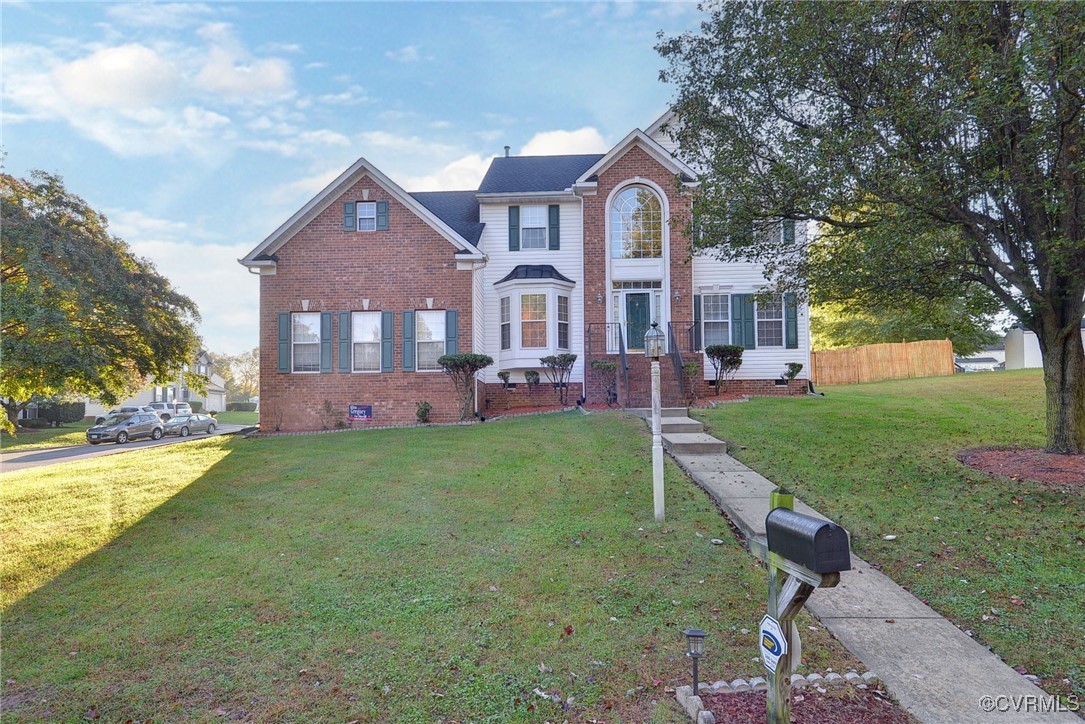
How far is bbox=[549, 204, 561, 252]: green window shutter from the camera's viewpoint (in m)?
16.7

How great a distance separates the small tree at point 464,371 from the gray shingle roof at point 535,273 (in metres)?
2.89

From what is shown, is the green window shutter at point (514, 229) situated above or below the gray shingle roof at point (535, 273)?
above

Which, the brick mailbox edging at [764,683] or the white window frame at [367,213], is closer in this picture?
the brick mailbox edging at [764,683]

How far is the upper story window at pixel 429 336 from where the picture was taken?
15094 millimetres

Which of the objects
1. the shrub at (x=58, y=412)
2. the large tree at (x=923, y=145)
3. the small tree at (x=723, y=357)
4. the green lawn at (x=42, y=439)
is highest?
the large tree at (x=923, y=145)

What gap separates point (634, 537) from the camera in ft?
17.4

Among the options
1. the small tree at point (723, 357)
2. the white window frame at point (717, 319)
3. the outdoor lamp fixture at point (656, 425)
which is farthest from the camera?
the white window frame at point (717, 319)

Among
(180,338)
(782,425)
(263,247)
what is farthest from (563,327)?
(180,338)

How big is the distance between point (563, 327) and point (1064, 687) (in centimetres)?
1375

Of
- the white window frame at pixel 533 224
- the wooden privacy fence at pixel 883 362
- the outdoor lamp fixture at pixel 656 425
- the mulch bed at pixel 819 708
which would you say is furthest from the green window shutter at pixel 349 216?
the wooden privacy fence at pixel 883 362

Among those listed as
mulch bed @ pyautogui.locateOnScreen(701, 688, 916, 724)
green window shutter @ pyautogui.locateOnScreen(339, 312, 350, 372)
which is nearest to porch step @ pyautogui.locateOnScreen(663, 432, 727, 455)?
mulch bed @ pyautogui.locateOnScreen(701, 688, 916, 724)

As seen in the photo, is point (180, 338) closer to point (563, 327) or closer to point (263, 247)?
point (263, 247)

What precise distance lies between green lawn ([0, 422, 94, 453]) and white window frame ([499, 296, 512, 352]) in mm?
18478

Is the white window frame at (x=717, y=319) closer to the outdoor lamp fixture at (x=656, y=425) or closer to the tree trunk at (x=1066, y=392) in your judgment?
the tree trunk at (x=1066, y=392)
